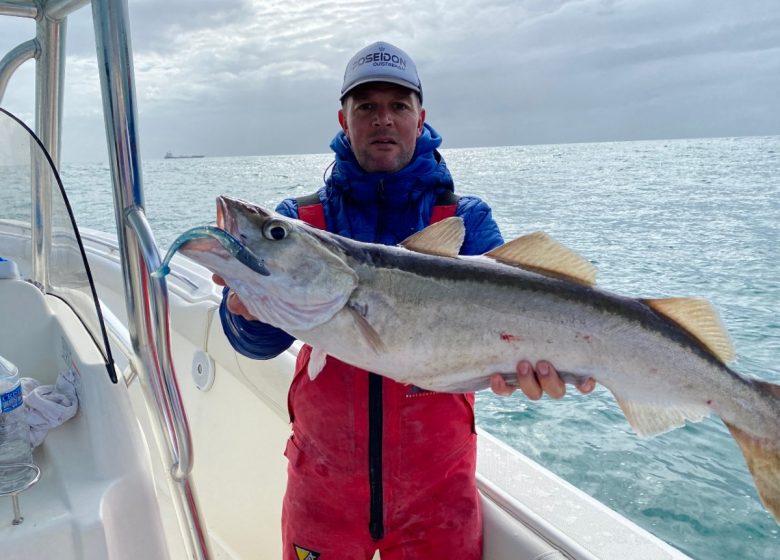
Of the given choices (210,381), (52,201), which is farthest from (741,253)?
(52,201)

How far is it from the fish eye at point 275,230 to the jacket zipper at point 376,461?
0.78 m

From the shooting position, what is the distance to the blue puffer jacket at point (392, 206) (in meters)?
2.60

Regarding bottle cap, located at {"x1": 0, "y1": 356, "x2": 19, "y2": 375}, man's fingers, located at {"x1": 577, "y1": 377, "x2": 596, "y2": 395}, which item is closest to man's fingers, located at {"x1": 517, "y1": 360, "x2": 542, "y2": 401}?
man's fingers, located at {"x1": 577, "y1": 377, "x2": 596, "y2": 395}

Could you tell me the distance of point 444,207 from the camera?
2.62 meters

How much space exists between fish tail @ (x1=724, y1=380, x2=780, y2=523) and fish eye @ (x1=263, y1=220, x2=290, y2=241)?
1.72 m

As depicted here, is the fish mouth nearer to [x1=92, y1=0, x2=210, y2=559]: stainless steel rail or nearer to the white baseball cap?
[x1=92, y1=0, x2=210, y2=559]: stainless steel rail

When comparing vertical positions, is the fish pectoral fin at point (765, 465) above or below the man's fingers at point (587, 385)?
below

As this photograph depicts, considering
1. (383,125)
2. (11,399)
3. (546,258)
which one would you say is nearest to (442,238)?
(546,258)

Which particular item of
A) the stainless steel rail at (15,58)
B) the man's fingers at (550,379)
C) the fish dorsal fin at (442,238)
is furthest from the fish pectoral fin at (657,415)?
the stainless steel rail at (15,58)

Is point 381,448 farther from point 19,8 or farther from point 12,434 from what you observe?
point 19,8

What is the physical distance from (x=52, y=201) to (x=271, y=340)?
201cm

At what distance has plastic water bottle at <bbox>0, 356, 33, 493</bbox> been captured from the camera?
2.11 m

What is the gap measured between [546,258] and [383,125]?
42.5 inches

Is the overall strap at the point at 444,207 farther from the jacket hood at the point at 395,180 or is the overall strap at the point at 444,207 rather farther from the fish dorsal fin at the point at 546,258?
the fish dorsal fin at the point at 546,258
